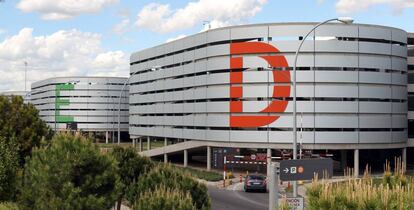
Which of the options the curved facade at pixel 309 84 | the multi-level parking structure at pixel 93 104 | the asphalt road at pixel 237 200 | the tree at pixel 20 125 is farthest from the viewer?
the multi-level parking structure at pixel 93 104

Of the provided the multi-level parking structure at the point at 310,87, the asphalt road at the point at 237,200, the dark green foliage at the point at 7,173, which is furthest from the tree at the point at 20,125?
the multi-level parking structure at the point at 310,87

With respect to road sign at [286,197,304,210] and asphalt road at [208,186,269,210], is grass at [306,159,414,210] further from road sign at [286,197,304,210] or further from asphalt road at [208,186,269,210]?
asphalt road at [208,186,269,210]

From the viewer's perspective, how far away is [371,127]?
49.5 metres

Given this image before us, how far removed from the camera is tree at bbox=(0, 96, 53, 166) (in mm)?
22469

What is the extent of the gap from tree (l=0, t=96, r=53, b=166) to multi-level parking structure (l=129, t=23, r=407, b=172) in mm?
29208

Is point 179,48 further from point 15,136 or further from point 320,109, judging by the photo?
point 15,136

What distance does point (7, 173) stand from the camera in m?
21.0

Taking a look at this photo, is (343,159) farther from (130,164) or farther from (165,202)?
(165,202)

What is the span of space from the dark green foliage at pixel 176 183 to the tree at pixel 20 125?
676 centimetres

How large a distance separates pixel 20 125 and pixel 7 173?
2670mm

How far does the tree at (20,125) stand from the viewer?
22469 millimetres

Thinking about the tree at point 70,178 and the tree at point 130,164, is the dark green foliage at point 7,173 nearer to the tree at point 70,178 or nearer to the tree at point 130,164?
the tree at point 130,164

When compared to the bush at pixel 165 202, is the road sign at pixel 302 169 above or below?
above

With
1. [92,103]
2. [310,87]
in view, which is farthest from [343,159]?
[92,103]
